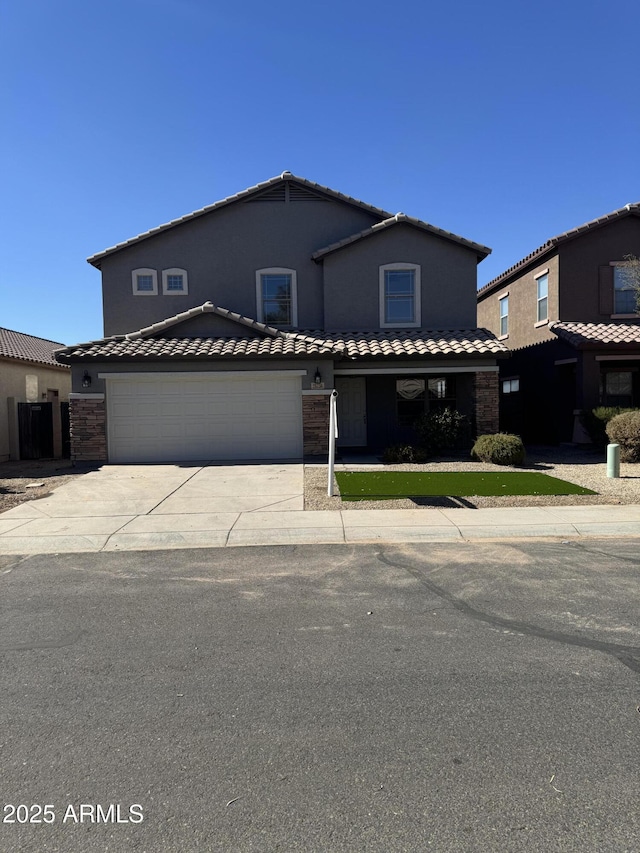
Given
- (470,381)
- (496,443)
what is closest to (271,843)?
(496,443)

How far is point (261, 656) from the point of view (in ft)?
14.6

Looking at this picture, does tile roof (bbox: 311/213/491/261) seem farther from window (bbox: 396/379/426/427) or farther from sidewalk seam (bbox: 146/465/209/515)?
sidewalk seam (bbox: 146/465/209/515)

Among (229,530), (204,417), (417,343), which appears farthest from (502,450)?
(229,530)

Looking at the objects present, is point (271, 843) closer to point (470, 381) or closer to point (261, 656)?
point (261, 656)

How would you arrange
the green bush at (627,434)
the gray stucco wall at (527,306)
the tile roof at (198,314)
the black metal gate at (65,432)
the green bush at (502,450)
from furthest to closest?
the black metal gate at (65,432)
the gray stucco wall at (527,306)
the tile roof at (198,314)
the green bush at (627,434)
the green bush at (502,450)

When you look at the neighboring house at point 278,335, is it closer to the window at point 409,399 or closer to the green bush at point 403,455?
the window at point 409,399

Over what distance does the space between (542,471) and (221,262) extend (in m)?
11.9

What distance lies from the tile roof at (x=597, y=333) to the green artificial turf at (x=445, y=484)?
619 centimetres

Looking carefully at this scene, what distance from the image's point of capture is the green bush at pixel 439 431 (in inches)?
637

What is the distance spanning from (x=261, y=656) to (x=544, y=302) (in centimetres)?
1891

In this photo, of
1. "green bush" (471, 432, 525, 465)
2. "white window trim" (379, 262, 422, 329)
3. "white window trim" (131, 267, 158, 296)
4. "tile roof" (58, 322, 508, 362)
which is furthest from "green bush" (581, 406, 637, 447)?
"white window trim" (131, 267, 158, 296)

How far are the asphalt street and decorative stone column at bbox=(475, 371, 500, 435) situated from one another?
10639 millimetres

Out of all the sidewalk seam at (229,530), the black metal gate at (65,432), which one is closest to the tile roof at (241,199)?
the black metal gate at (65,432)

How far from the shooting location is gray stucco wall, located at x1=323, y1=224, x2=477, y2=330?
18172mm
